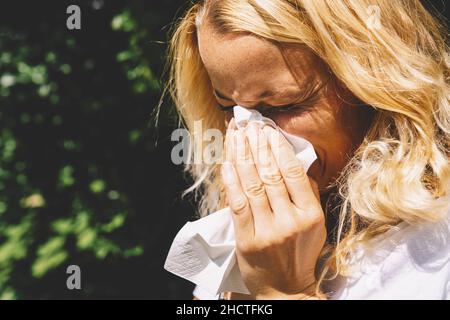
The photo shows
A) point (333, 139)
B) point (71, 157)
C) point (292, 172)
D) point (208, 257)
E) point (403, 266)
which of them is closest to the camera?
point (403, 266)

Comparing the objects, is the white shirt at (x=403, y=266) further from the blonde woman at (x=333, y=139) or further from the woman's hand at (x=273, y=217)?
the woman's hand at (x=273, y=217)

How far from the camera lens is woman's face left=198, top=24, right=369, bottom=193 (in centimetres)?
170

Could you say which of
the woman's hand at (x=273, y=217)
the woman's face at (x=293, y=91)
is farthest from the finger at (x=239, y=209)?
the woman's face at (x=293, y=91)

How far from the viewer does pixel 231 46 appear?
5.69ft

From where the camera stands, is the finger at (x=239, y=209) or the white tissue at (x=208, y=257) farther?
the white tissue at (x=208, y=257)

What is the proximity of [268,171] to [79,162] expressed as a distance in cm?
153

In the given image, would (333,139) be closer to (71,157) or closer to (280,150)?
(280,150)

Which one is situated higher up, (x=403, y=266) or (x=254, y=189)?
(x=254, y=189)

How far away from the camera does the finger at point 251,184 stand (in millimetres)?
1667

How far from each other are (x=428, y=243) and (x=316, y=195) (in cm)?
39

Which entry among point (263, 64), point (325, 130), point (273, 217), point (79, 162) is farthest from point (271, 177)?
point (79, 162)

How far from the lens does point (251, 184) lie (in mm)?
1697

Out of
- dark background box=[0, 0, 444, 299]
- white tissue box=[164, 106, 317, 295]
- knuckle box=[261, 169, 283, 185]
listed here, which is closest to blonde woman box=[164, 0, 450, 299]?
knuckle box=[261, 169, 283, 185]

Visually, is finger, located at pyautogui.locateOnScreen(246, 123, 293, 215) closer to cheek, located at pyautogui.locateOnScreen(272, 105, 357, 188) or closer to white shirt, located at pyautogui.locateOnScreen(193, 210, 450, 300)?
cheek, located at pyautogui.locateOnScreen(272, 105, 357, 188)
